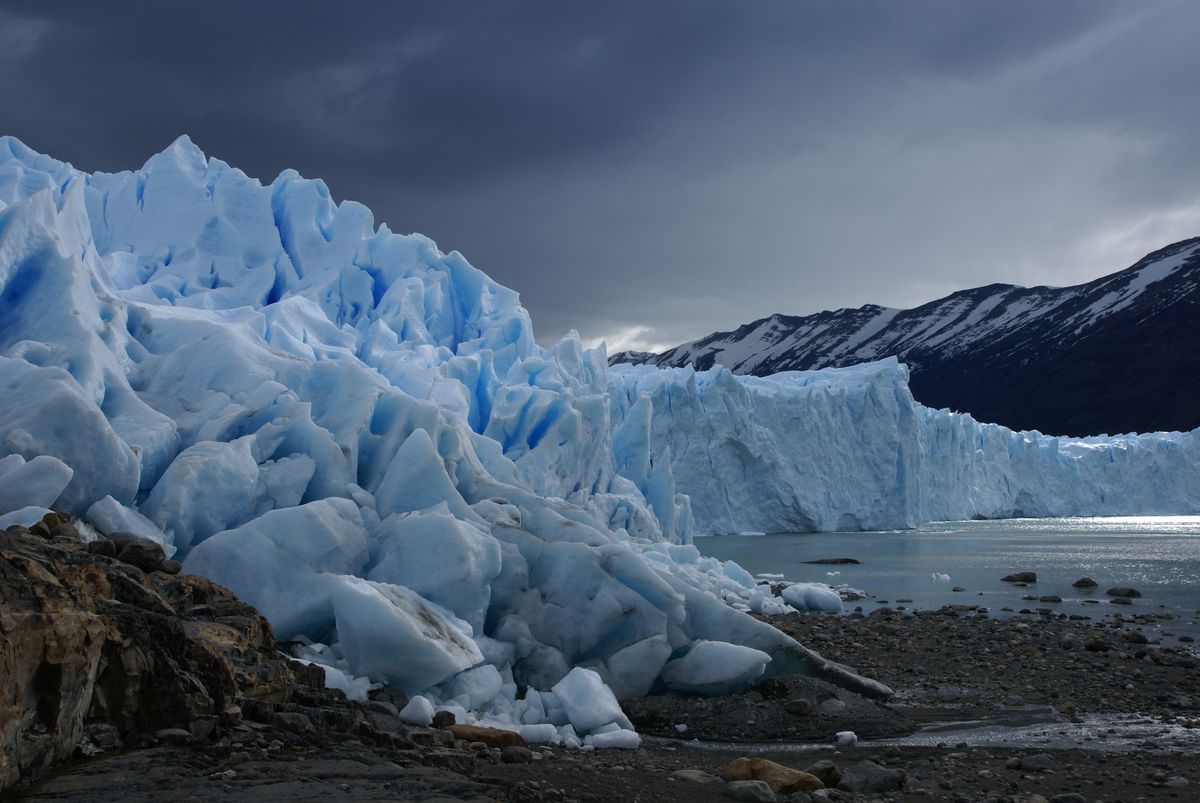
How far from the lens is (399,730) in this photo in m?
5.45

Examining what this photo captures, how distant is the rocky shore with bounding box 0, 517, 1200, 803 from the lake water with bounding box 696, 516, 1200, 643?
228 inches

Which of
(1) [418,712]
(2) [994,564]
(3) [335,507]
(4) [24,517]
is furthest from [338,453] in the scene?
(2) [994,564]

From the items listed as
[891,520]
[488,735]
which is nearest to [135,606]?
[488,735]

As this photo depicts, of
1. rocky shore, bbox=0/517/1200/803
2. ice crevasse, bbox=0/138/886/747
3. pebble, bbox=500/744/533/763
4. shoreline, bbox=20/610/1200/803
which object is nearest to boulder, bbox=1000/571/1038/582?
shoreline, bbox=20/610/1200/803

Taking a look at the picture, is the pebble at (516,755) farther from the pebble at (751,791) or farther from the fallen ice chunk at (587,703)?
the fallen ice chunk at (587,703)

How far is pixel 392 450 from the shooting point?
9.99 metres

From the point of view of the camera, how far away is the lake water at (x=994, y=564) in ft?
54.1

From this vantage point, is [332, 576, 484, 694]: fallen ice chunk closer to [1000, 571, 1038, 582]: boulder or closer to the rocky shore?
the rocky shore

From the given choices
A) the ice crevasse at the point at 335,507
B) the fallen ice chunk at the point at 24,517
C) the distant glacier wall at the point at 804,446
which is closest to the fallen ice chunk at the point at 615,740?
the ice crevasse at the point at 335,507

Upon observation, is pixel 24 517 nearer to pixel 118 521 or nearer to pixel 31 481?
pixel 31 481

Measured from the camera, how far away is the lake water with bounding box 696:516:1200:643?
16.5 meters

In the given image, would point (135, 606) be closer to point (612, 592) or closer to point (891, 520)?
point (612, 592)

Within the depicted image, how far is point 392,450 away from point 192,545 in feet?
7.77

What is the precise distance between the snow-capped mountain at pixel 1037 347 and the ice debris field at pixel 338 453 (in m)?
36.4
